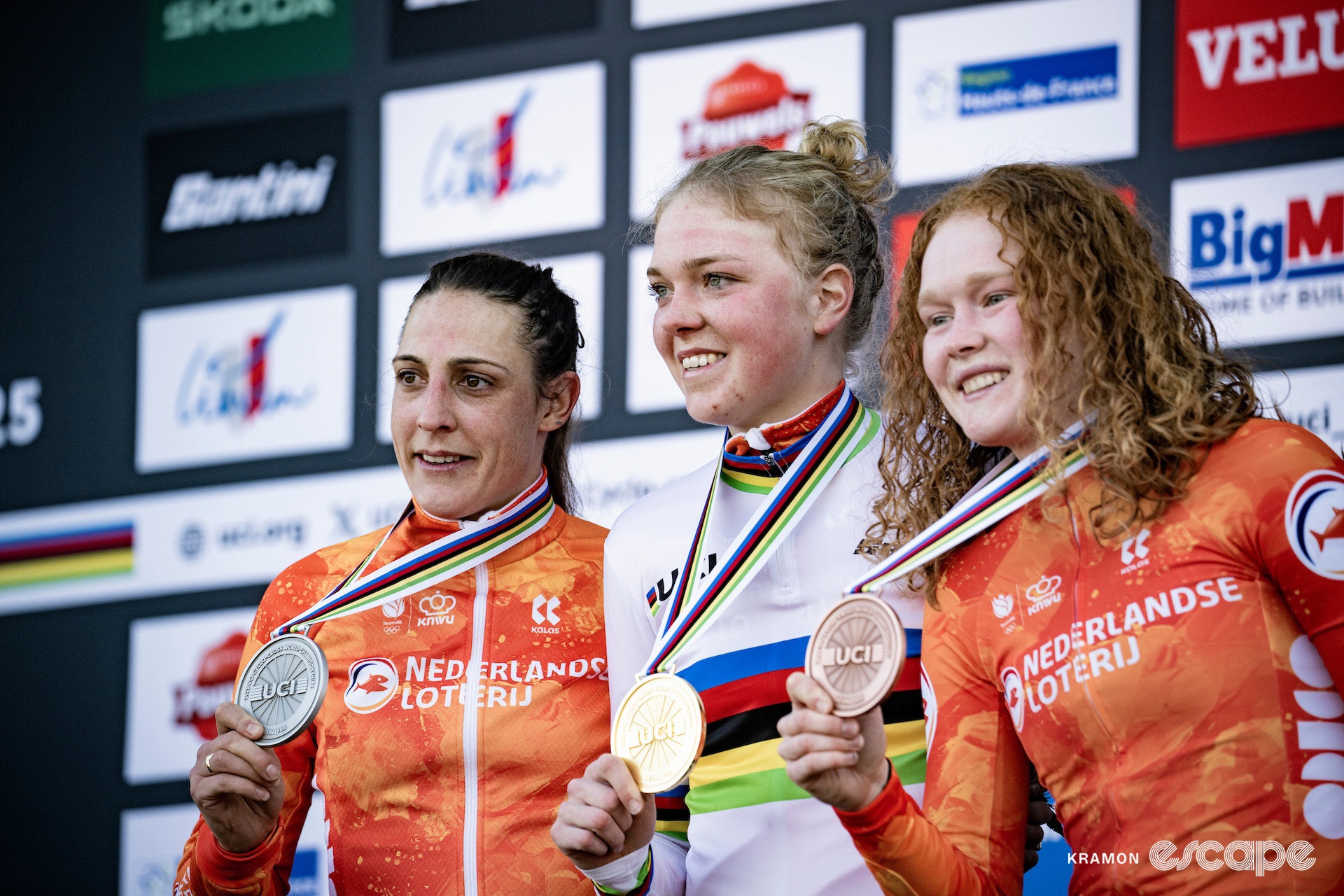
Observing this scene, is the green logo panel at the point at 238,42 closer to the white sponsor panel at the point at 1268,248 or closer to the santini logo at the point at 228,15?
the santini logo at the point at 228,15

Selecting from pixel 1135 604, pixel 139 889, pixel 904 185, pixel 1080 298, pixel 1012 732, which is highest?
pixel 904 185

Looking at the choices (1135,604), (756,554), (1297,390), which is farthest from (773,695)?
(1297,390)

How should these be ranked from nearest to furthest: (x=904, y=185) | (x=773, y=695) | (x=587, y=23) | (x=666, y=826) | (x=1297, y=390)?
(x=773, y=695)
(x=666, y=826)
(x=1297, y=390)
(x=904, y=185)
(x=587, y=23)

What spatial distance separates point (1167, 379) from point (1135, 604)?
291mm

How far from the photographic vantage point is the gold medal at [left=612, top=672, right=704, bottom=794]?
70.6 inches

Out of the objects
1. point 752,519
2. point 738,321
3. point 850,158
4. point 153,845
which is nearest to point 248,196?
point 153,845

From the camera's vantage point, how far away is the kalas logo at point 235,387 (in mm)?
4551

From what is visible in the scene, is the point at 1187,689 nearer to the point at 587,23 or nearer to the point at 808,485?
the point at 808,485

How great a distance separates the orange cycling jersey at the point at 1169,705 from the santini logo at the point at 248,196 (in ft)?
10.9

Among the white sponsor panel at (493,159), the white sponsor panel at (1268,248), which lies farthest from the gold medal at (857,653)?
the white sponsor panel at (493,159)

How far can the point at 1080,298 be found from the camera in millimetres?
1836

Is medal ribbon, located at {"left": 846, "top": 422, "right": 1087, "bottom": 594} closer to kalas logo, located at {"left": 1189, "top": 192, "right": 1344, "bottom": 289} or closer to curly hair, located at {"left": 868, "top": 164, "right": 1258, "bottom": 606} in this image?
curly hair, located at {"left": 868, "top": 164, "right": 1258, "bottom": 606}

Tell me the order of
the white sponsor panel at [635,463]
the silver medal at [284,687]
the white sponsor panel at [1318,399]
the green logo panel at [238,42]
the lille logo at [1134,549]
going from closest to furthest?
the lille logo at [1134,549], the silver medal at [284,687], the white sponsor panel at [1318,399], the white sponsor panel at [635,463], the green logo panel at [238,42]

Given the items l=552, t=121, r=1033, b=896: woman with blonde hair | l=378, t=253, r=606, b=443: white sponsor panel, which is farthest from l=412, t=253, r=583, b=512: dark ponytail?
l=378, t=253, r=606, b=443: white sponsor panel
